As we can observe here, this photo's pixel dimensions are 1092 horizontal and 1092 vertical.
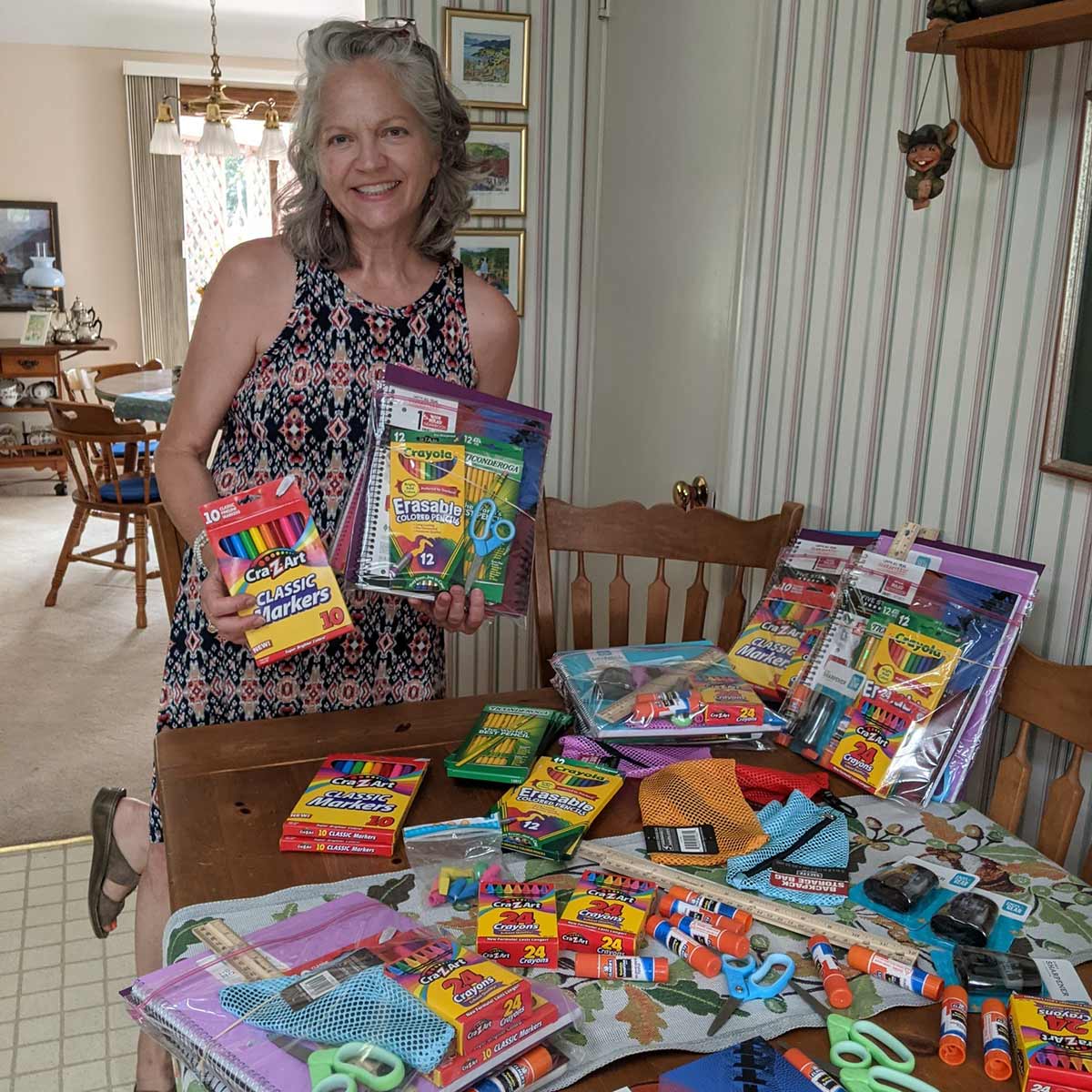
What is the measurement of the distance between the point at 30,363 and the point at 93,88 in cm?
197

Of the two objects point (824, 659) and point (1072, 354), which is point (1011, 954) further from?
point (1072, 354)

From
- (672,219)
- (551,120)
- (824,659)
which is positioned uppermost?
(551,120)

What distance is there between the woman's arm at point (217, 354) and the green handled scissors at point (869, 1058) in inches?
44.4

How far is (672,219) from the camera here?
256 centimetres

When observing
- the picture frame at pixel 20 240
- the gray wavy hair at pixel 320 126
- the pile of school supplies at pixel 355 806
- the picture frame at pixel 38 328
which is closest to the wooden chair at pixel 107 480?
the picture frame at pixel 38 328

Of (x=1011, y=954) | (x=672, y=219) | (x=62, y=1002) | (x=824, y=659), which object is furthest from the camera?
(x=672, y=219)

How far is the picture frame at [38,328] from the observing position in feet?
21.8

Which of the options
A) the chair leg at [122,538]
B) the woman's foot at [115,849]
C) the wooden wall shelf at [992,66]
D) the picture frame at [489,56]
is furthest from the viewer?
the chair leg at [122,538]

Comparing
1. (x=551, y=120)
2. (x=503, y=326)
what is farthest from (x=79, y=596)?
(x=503, y=326)

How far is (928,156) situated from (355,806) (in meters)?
1.16

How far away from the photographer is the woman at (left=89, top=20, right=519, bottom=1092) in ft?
5.16

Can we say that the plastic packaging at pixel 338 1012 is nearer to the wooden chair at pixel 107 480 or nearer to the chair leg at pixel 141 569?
the wooden chair at pixel 107 480

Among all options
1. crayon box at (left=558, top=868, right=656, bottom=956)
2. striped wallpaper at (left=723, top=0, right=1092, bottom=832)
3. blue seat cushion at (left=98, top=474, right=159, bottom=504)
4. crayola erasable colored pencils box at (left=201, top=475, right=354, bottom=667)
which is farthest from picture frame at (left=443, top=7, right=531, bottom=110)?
blue seat cushion at (left=98, top=474, right=159, bottom=504)

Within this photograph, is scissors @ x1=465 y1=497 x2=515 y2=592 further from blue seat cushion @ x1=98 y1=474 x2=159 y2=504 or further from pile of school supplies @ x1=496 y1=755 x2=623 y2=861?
blue seat cushion @ x1=98 y1=474 x2=159 y2=504
